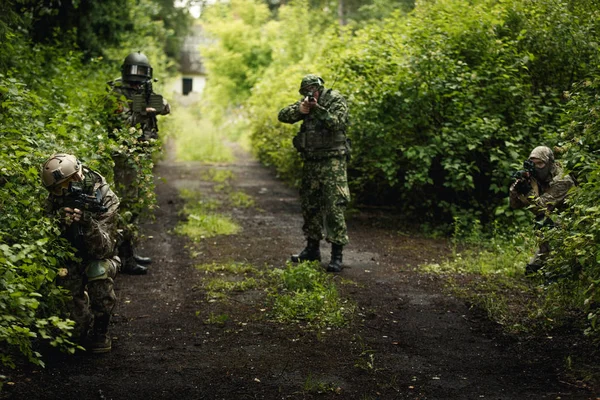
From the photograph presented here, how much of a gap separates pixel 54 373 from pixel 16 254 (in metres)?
1.06

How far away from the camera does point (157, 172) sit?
17156 mm

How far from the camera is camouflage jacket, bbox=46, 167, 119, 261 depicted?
5.23 meters

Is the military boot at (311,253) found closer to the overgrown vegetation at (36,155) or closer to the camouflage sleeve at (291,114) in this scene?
the camouflage sleeve at (291,114)

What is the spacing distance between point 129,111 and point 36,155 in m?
2.89

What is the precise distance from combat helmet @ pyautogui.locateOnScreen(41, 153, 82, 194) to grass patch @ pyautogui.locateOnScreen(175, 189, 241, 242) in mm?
4735

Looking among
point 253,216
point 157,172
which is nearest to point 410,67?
point 253,216

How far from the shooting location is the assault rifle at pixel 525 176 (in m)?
7.59

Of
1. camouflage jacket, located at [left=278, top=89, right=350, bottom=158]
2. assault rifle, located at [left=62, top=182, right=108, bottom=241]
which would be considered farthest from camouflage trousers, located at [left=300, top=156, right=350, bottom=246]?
assault rifle, located at [left=62, top=182, right=108, bottom=241]

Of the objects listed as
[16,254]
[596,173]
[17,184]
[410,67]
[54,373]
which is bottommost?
[54,373]

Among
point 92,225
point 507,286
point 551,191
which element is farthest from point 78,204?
point 551,191

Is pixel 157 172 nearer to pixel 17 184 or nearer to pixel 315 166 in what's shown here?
pixel 315 166

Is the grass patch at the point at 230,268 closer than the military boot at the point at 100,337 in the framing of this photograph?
No

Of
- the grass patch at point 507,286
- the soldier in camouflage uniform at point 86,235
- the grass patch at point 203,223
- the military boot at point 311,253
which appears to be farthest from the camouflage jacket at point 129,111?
the grass patch at point 507,286

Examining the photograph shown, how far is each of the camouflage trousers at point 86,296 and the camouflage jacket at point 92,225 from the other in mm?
129
